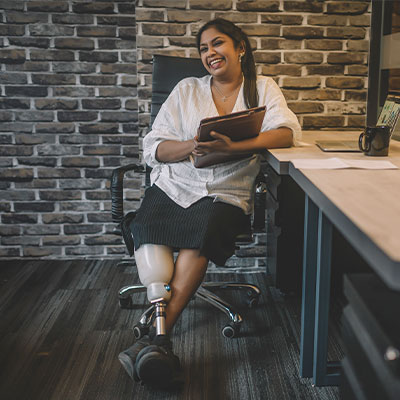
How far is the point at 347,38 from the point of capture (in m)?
2.75

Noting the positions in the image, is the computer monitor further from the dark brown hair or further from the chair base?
the chair base

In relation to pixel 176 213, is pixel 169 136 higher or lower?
higher

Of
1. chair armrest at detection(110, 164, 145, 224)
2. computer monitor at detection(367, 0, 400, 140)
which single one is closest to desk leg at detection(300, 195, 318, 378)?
chair armrest at detection(110, 164, 145, 224)

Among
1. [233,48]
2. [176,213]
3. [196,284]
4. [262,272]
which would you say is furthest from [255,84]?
[262,272]

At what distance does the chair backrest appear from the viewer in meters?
2.41

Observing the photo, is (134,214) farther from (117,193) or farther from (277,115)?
(277,115)

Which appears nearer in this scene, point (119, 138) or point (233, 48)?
point (233, 48)

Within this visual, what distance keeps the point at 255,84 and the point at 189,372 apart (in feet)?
4.18

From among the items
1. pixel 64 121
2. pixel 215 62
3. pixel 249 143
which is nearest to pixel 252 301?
pixel 249 143

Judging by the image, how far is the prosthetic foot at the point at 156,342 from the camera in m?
1.74

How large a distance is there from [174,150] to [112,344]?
33.6 inches

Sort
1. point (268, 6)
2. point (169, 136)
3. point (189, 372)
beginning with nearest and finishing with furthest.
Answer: point (189, 372) → point (169, 136) → point (268, 6)

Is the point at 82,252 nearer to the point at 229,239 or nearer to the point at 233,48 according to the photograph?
the point at 229,239

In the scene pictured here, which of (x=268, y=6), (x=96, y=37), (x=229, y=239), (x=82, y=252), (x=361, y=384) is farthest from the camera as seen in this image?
(x=82, y=252)
